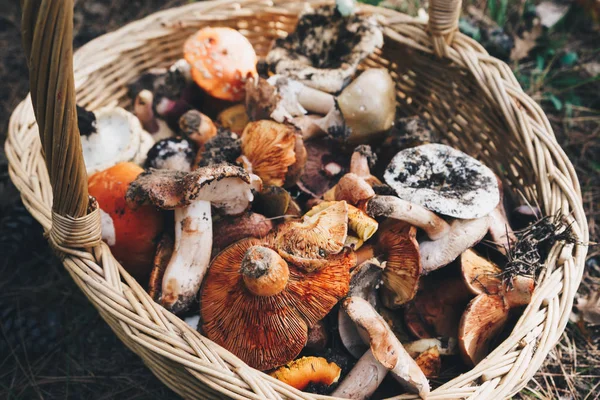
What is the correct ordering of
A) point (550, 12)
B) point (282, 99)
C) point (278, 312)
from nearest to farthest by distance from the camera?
point (278, 312)
point (282, 99)
point (550, 12)

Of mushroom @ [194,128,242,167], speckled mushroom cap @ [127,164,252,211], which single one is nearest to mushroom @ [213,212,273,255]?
speckled mushroom cap @ [127,164,252,211]

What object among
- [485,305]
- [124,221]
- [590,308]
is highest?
[485,305]

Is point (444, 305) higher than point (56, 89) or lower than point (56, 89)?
lower

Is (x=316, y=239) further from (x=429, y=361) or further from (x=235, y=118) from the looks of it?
(x=235, y=118)

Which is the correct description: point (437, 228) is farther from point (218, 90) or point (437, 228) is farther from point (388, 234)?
point (218, 90)

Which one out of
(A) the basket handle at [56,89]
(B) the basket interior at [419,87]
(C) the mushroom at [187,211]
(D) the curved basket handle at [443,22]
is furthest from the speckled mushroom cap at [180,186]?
(D) the curved basket handle at [443,22]

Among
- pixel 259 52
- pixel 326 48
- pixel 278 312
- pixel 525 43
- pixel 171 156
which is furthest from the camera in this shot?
pixel 525 43

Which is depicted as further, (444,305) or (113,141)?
(113,141)

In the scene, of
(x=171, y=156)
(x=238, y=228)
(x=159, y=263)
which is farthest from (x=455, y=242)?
(x=171, y=156)
